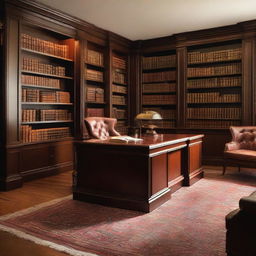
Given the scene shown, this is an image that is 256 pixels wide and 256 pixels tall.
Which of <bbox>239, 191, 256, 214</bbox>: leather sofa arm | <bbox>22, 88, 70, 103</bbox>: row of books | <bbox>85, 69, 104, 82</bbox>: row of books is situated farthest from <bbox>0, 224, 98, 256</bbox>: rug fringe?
<bbox>85, 69, 104, 82</bbox>: row of books

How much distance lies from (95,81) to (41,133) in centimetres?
184

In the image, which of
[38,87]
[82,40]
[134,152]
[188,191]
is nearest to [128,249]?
[134,152]

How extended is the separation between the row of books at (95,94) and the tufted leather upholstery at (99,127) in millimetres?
1066

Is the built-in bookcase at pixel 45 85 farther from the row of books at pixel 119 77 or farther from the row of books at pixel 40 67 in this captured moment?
the row of books at pixel 119 77

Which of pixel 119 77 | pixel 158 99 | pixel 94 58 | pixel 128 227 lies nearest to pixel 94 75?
pixel 94 58

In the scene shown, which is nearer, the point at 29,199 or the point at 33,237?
the point at 33,237

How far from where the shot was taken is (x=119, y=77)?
6.78 m

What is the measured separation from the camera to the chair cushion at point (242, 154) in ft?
15.0

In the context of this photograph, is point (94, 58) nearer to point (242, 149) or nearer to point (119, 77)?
point (119, 77)

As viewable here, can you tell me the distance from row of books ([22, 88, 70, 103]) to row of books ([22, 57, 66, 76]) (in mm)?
340

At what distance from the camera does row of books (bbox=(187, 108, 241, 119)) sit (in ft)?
19.5

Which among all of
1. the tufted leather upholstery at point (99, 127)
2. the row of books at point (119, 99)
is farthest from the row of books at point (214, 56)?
the tufted leather upholstery at point (99, 127)

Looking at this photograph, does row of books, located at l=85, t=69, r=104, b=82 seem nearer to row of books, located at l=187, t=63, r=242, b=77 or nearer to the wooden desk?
row of books, located at l=187, t=63, r=242, b=77

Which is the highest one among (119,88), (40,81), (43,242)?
(119,88)
